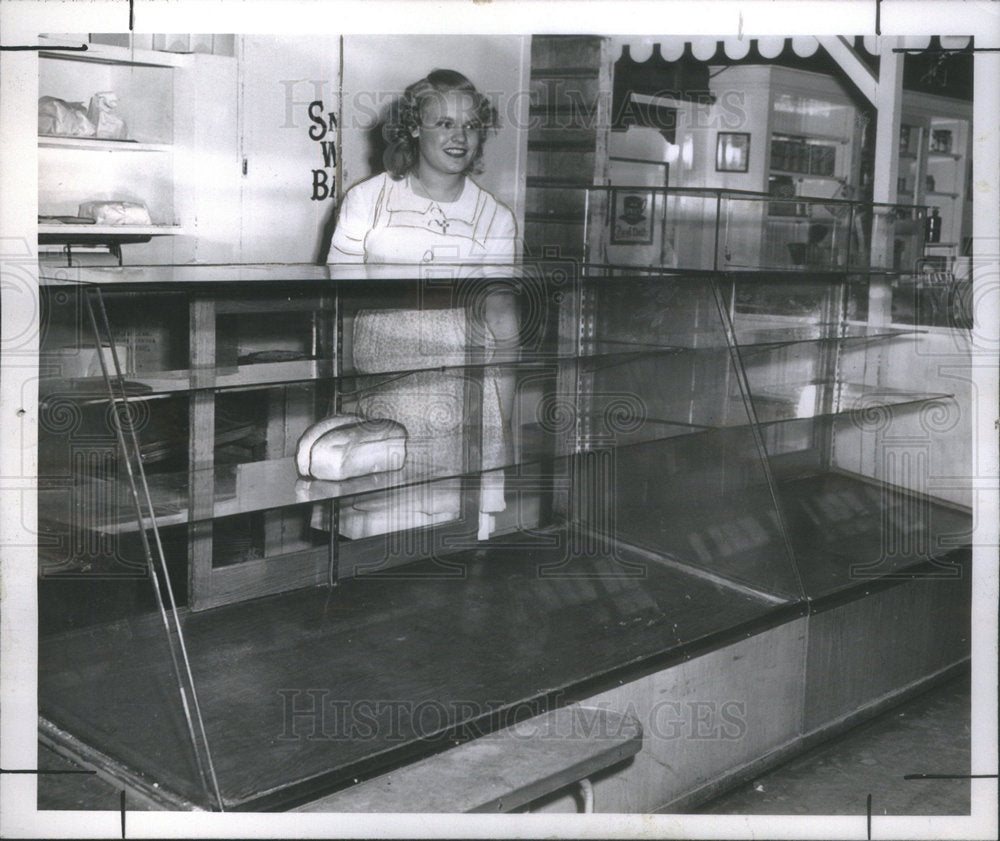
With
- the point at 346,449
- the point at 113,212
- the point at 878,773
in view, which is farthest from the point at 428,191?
the point at 878,773

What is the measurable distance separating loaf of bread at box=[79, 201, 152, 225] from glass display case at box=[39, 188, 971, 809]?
233 millimetres

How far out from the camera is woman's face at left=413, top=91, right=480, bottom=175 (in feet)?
10.0

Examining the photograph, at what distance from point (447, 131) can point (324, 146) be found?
33 centimetres

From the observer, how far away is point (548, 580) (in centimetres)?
279

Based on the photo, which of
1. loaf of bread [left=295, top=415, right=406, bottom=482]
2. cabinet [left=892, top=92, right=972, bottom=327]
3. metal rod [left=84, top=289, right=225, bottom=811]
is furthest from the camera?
cabinet [left=892, top=92, right=972, bottom=327]

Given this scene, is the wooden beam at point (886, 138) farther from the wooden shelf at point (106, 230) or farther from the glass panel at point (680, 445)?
the wooden shelf at point (106, 230)

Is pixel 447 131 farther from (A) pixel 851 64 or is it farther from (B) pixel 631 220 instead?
(A) pixel 851 64

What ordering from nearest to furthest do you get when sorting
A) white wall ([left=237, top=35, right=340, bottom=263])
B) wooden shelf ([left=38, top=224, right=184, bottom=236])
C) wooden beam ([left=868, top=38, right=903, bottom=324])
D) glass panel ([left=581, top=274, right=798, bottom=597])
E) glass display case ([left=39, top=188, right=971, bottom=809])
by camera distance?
1. glass display case ([left=39, top=188, right=971, bottom=809])
2. wooden shelf ([left=38, top=224, right=184, bottom=236])
3. glass panel ([left=581, top=274, right=798, bottom=597])
4. white wall ([left=237, top=35, right=340, bottom=263])
5. wooden beam ([left=868, top=38, right=903, bottom=324])

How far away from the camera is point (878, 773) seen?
2.55m

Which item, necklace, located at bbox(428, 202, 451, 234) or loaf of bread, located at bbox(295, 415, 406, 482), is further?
necklace, located at bbox(428, 202, 451, 234)

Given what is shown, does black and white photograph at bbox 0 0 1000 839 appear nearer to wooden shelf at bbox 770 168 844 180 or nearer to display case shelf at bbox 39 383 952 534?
display case shelf at bbox 39 383 952 534

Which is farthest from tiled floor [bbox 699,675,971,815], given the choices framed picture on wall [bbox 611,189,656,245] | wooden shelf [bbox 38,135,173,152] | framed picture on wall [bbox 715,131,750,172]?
framed picture on wall [bbox 715,131,750,172]

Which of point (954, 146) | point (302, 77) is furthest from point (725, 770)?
point (954, 146)

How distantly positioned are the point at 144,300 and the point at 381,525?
76cm
